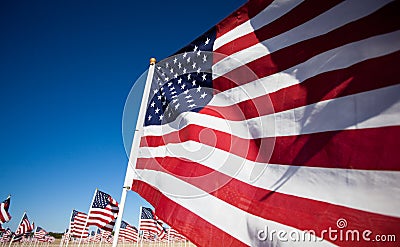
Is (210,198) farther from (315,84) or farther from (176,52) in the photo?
(176,52)

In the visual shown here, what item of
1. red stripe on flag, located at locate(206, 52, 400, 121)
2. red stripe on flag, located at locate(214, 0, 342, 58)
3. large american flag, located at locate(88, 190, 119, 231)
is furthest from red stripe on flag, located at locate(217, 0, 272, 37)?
large american flag, located at locate(88, 190, 119, 231)

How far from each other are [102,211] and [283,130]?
15819 mm

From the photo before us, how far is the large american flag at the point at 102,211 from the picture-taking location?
15.9 metres

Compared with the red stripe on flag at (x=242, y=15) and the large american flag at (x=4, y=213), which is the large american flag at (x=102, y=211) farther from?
the red stripe on flag at (x=242, y=15)

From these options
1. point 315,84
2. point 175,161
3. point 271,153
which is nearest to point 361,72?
point 315,84

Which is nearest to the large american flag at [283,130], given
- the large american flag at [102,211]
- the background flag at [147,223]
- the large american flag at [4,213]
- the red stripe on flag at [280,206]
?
the red stripe on flag at [280,206]

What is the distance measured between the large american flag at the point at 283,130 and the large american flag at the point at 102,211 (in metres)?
14.0

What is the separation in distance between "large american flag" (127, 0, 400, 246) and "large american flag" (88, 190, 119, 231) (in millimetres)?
13990

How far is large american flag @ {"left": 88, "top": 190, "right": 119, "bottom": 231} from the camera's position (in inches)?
624

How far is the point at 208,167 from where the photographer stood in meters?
2.97

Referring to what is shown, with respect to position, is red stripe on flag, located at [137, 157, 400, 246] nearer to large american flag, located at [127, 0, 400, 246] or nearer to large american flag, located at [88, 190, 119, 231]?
large american flag, located at [127, 0, 400, 246]

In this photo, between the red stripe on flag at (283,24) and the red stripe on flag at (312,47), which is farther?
the red stripe on flag at (283,24)

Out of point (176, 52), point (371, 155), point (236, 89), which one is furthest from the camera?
point (176, 52)

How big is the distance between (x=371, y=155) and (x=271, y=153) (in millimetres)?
842
